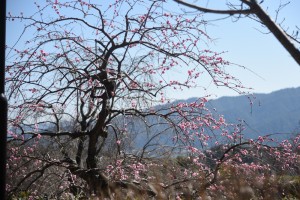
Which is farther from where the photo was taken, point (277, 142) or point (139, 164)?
point (277, 142)

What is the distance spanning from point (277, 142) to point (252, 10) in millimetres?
4603

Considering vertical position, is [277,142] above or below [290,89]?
below

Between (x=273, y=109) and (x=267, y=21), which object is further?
(x=273, y=109)

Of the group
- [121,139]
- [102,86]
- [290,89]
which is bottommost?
[121,139]

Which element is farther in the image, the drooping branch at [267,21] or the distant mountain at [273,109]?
the distant mountain at [273,109]

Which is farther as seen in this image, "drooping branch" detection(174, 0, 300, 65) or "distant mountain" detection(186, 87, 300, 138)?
"distant mountain" detection(186, 87, 300, 138)

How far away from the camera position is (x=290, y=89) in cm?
15912

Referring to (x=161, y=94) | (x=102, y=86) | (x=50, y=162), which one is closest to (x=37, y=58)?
(x=102, y=86)

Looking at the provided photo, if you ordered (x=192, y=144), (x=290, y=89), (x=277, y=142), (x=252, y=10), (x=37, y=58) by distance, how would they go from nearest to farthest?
(x=252, y=10)
(x=37, y=58)
(x=192, y=144)
(x=277, y=142)
(x=290, y=89)

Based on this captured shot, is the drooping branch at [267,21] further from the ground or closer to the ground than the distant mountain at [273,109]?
closer to the ground

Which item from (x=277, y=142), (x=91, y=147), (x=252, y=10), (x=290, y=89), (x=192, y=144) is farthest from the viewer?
(x=290, y=89)

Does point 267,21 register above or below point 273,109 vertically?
below

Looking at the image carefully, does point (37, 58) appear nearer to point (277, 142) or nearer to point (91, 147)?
point (91, 147)

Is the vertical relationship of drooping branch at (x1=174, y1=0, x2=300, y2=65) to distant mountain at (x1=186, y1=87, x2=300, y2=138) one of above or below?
below
